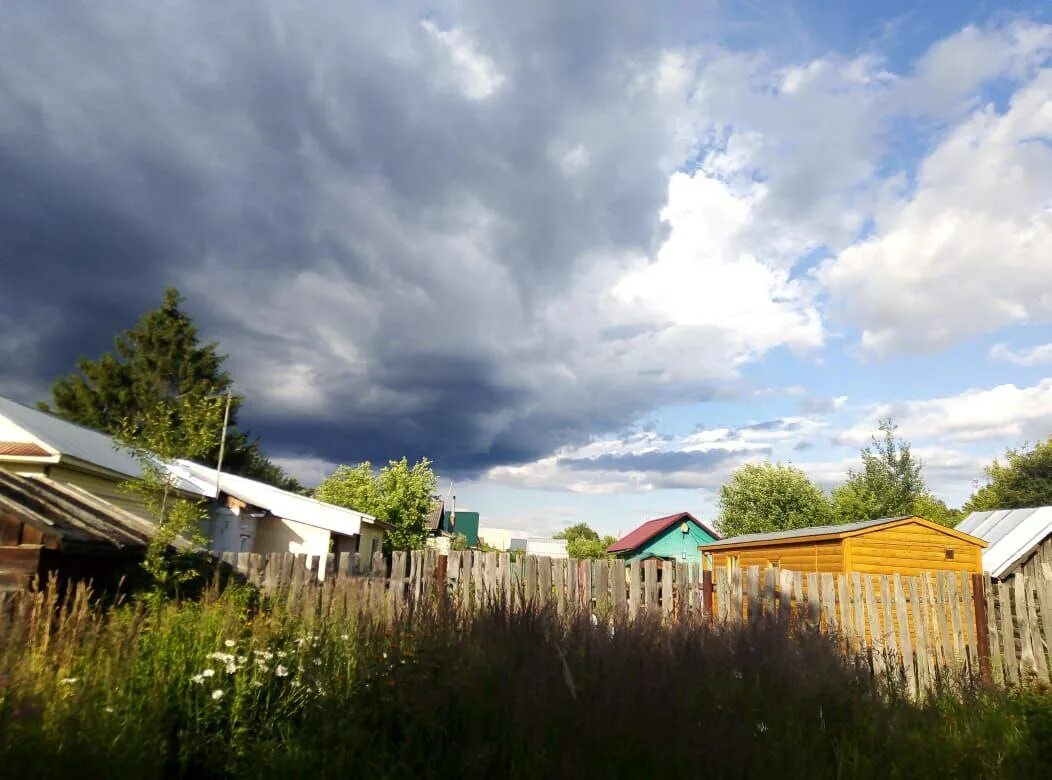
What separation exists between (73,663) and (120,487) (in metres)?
4.94

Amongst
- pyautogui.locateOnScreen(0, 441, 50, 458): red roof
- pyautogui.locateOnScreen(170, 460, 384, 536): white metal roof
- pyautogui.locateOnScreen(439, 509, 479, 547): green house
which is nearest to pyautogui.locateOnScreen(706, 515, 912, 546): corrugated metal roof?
pyautogui.locateOnScreen(170, 460, 384, 536): white metal roof

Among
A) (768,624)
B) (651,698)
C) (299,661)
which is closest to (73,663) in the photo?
(299,661)

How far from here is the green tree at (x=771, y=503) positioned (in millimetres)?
36250

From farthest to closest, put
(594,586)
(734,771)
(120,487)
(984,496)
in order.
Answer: (984,496) < (120,487) < (594,586) < (734,771)

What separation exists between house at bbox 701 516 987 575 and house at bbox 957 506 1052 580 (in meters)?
1.01

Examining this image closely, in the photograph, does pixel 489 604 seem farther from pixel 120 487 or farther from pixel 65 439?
pixel 65 439

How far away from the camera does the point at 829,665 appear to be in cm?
A: 389

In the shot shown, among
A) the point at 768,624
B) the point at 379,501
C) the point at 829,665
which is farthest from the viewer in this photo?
the point at 379,501

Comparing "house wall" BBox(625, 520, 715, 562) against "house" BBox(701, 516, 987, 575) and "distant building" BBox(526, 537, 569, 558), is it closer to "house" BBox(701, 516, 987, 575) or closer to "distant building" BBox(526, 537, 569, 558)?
"distant building" BBox(526, 537, 569, 558)

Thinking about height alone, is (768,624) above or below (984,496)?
below

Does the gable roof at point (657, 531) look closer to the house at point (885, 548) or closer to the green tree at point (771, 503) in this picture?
the green tree at point (771, 503)

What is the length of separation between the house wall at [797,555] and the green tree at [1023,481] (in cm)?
3315

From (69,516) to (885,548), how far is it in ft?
53.9

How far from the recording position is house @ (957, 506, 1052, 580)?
1842 centimetres
